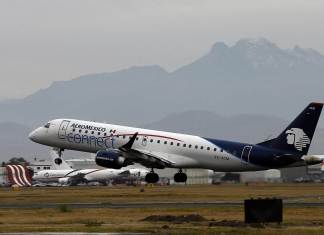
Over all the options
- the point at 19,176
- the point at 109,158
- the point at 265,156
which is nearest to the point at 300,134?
the point at 265,156

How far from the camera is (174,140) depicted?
88.7m

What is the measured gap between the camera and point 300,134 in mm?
86625

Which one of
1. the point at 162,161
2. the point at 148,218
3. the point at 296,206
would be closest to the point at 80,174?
the point at 162,161

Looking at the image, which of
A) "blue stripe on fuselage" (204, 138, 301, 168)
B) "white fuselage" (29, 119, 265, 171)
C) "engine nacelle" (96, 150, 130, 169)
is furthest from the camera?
"white fuselage" (29, 119, 265, 171)

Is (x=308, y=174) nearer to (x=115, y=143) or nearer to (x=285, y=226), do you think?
(x=115, y=143)

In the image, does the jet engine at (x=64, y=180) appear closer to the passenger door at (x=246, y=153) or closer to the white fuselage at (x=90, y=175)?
the white fuselage at (x=90, y=175)

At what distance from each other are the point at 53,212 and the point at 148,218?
1062cm

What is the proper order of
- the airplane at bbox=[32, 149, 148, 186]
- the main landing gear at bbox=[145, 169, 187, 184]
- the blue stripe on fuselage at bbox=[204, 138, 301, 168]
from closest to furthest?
the blue stripe on fuselage at bbox=[204, 138, 301, 168] → the main landing gear at bbox=[145, 169, 187, 184] → the airplane at bbox=[32, 149, 148, 186]

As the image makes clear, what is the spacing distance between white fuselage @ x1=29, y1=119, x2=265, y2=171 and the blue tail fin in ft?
9.99

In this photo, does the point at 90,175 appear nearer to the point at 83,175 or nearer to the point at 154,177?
the point at 83,175

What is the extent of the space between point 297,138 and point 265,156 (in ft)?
10.7

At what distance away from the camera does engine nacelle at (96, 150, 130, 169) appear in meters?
85.4

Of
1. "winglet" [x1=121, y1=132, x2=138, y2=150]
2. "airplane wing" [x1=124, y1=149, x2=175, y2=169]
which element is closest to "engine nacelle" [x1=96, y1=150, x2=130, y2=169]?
"winglet" [x1=121, y1=132, x2=138, y2=150]

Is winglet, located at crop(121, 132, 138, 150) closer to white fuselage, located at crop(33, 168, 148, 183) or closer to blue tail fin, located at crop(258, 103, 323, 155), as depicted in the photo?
blue tail fin, located at crop(258, 103, 323, 155)
